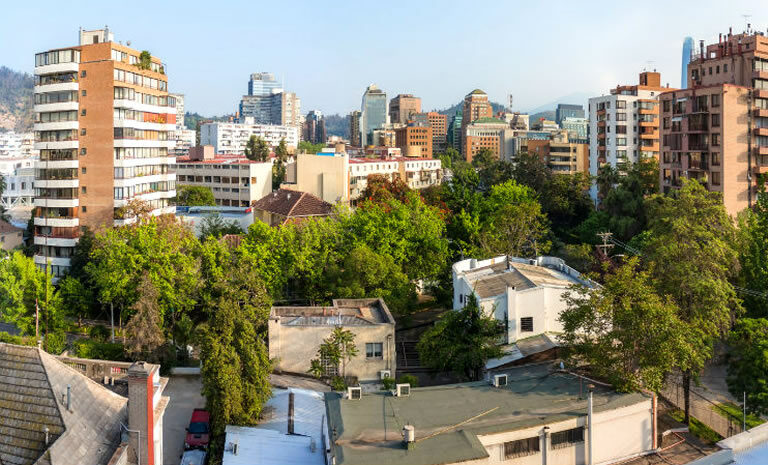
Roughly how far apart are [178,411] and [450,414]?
483 inches

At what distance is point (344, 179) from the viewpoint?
271 ft

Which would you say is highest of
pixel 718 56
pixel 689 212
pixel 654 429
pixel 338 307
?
pixel 718 56

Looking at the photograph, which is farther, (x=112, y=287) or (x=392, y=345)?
(x=112, y=287)

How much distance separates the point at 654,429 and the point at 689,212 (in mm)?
17189

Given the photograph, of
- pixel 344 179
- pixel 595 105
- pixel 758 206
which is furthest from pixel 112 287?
pixel 595 105

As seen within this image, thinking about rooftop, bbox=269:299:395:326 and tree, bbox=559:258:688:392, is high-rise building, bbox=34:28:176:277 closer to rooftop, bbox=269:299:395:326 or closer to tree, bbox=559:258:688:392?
rooftop, bbox=269:299:395:326

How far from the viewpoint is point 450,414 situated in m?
24.5

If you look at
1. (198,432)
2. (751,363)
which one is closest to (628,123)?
(751,363)

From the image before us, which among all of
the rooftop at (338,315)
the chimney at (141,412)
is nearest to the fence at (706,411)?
the rooftop at (338,315)

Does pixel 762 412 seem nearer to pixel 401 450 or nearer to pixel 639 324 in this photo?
pixel 639 324

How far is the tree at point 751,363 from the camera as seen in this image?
27625 millimetres

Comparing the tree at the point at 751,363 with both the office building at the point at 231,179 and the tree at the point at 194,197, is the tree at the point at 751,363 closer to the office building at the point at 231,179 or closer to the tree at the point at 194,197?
the tree at the point at 194,197

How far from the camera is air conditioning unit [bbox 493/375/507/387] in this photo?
2717cm

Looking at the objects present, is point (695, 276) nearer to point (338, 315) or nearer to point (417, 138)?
point (338, 315)
